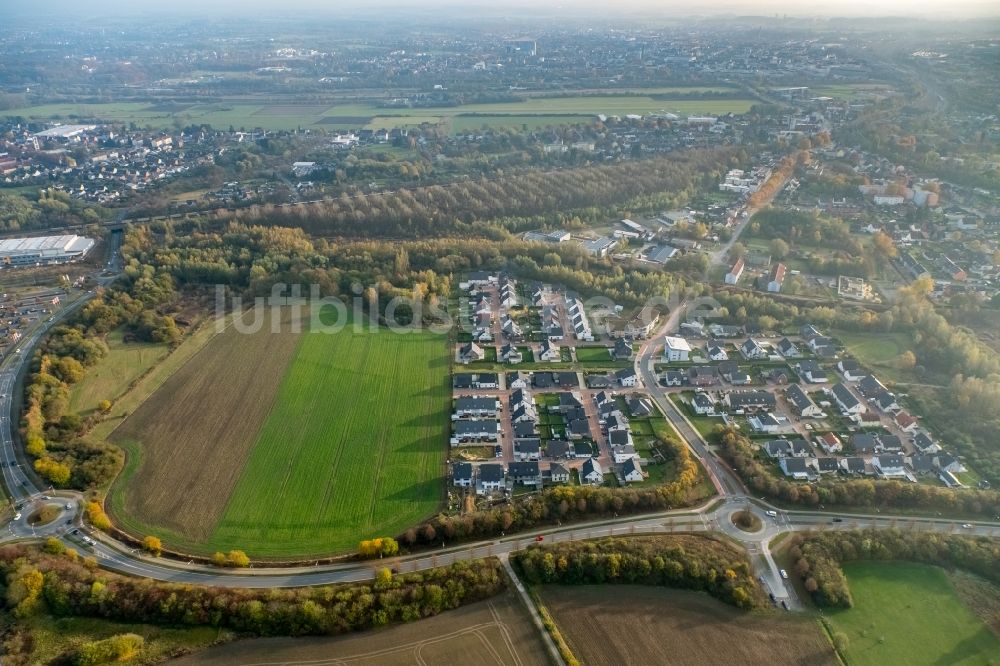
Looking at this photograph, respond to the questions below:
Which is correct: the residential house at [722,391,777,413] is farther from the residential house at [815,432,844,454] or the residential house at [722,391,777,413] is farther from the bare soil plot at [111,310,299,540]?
the bare soil plot at [111,310,299,540]

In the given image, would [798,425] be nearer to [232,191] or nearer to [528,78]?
[232,191]

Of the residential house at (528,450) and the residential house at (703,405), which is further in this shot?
the residential house at (703,405)

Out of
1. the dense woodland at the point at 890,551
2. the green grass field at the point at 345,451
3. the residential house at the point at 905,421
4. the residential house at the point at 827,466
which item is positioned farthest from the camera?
Result: the residential house at the point at 905,421

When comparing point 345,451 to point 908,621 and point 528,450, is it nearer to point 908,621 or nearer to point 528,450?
point 528,450

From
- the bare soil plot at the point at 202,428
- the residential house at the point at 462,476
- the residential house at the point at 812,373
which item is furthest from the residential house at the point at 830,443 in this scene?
the bare soil plot at the point at 202,428

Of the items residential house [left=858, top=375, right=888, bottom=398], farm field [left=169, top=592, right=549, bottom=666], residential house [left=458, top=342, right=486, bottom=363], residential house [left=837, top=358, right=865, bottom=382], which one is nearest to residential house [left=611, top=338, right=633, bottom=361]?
residential house [left=458, top=342, right=486, bottom=363]

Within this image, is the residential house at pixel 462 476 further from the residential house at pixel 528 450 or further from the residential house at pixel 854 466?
the residential house at pixel 854 466
